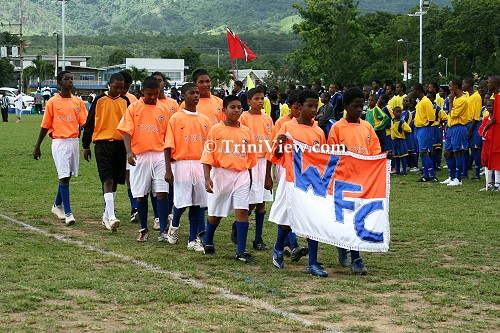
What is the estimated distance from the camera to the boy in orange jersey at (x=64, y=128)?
13023 mm

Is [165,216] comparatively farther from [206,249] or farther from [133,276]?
[133,276]

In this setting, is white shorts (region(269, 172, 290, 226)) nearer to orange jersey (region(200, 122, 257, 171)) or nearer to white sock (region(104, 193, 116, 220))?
orange jersey (region(200, 122, 257, 171))

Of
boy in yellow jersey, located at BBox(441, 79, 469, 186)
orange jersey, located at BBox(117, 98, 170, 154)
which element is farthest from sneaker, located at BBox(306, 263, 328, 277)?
boy in yellow jersey, located at BBox(441, 79, 469, 186)

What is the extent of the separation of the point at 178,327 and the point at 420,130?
1413 centimetres

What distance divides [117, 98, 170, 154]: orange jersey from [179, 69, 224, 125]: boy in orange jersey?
60 centimetres

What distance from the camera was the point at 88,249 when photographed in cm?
1058

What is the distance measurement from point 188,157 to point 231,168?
3.13 ft

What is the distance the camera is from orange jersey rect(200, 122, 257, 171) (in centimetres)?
997

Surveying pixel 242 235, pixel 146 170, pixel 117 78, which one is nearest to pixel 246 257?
pixel 242 235

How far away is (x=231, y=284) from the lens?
335 inches

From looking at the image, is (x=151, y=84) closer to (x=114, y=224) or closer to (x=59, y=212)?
(x=114, y=224)

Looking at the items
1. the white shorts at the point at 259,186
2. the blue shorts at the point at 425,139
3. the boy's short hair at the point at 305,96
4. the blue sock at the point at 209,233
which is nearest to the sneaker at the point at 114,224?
the blue sock at the point at 209,233

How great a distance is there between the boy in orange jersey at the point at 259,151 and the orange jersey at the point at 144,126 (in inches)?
46.3

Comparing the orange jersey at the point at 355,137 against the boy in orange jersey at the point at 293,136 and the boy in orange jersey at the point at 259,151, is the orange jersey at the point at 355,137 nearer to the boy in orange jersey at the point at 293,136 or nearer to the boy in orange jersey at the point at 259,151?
the boy in orange jersey at the point at 293,136
